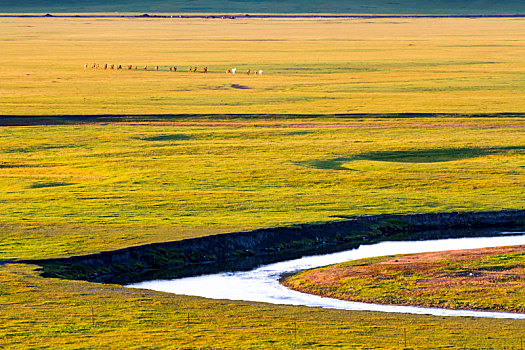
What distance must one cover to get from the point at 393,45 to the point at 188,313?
462 ft

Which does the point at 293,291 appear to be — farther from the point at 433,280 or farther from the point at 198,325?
the point at 198,325

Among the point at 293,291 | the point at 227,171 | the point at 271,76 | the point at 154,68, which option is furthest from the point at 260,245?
the point at 154,68

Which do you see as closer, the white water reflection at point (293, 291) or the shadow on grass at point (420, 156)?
the white water reflection at point (293, 291)

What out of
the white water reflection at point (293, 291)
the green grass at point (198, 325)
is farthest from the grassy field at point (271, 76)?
the green grass at point (198, 325)

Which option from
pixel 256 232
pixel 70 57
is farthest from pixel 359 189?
pixel 70 57

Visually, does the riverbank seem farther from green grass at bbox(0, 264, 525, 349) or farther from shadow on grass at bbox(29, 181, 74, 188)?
shadow on grass at bbox(29, 181, 74, 188)

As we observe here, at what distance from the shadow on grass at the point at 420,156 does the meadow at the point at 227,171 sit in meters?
0.14

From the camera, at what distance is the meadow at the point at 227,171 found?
84.1 ft

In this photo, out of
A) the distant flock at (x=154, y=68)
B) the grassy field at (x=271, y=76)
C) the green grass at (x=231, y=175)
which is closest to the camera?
the green grass at (x=231, y=175)

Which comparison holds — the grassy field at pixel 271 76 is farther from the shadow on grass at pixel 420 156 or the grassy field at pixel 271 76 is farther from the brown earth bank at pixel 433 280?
the brown earth bank at pixel 433 280

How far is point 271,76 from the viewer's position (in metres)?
111

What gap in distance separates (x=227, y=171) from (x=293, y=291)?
68.6 feet

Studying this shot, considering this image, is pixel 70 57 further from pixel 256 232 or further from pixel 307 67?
pixel 256 232

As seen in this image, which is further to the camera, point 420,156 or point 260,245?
point 420,156
